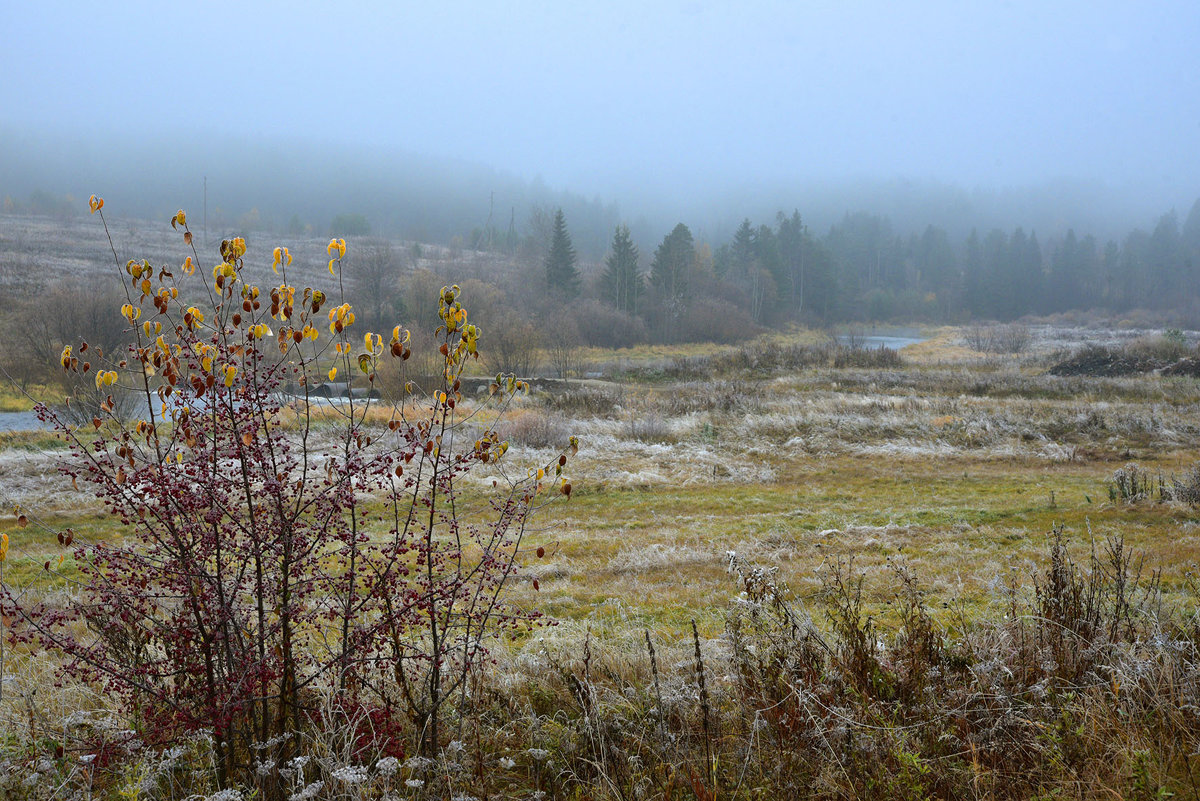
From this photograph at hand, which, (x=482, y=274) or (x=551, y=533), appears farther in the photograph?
(x=482, y=274)

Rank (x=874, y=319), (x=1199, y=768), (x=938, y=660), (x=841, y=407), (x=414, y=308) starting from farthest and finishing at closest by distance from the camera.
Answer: (x=874, y=319)
(x=414, y=308)
(x=841, y=407)
(x=938, y=660)
(x=1199, y=768)

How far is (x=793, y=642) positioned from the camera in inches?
152

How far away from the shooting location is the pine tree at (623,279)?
2375 inches

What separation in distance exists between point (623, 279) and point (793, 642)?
191 ft

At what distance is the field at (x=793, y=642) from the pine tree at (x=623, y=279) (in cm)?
4401

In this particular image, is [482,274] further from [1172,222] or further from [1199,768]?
[1172,222]

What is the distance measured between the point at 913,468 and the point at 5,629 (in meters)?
15.9

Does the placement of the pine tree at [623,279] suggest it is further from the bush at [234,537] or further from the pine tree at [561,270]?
the bush at [234,537]

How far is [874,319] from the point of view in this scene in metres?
84.2

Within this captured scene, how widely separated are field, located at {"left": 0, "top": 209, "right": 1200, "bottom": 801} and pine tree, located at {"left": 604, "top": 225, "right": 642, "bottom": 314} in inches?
1732

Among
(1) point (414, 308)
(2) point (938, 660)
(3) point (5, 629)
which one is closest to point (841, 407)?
(2) point (938, 660)

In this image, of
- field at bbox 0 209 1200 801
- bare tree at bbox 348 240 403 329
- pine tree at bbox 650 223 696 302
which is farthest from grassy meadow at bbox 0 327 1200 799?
pine tree at bbox 650 223 696 302

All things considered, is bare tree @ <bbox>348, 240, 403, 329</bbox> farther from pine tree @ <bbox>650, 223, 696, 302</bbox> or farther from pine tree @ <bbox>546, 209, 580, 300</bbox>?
pine tree @ <bbox>650, 223, 696, 302</bbox>

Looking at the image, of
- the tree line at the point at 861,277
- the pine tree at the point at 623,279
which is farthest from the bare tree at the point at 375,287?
the pine tree at the point at 623,279
